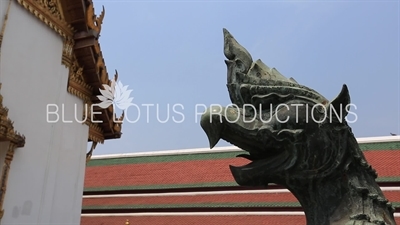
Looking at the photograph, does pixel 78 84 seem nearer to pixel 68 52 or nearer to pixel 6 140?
pixel 68 52

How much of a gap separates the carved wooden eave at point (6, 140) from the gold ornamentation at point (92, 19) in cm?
191

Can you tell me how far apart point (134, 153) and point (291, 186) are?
10.2 m

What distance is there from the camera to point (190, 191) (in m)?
9.42

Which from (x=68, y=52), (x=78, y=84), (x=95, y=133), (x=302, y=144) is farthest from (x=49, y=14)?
A: (x=302, y=144)

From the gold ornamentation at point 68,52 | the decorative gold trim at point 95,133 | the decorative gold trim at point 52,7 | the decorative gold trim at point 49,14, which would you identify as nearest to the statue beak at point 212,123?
the decorative gold trim at point 49,14

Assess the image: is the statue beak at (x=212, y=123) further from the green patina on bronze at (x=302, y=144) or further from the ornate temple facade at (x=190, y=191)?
the ornate temple facade at (x=190, y=191)

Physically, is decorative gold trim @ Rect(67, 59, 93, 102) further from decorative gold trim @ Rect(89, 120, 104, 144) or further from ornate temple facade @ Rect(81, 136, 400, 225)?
ornate temple facade @ Rect(81, 136, 400, 225)

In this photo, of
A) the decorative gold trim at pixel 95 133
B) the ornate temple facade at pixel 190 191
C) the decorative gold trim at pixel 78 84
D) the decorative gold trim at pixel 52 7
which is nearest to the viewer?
the decorative gold trim at pixel 52 7

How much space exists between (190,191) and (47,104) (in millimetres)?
4882

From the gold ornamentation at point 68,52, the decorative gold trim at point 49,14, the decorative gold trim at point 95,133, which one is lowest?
the decorative gold trim at point 95,133

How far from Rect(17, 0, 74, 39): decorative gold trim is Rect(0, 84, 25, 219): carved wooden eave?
4.46 feet

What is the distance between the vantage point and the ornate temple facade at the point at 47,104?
457 centimetres

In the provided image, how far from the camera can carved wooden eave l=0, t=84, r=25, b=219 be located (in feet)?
14.0

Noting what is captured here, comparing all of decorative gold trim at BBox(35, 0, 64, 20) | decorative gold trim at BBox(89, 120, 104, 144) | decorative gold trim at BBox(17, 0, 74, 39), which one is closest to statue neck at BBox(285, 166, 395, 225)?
decorative gold trim at BBox(17, 0, 74, 39)
